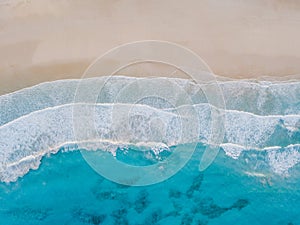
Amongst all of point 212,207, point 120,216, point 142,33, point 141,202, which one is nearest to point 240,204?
point 212,207

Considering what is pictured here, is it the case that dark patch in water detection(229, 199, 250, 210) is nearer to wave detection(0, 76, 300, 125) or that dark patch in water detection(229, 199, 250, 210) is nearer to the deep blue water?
the deep blue water

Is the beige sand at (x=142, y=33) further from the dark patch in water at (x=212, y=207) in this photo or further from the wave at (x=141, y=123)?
Result: the dark patch in water at (x=212, y=207)

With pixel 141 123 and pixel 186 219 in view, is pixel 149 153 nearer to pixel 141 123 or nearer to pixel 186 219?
pixel 141 123

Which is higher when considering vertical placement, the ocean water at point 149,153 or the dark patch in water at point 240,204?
the ocean water at point 149,153

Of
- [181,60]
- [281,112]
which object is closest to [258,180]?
[281,112]

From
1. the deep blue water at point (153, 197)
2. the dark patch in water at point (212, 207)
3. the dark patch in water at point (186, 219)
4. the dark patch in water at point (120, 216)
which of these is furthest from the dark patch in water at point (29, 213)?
the dark patch in water at point (212, 207)

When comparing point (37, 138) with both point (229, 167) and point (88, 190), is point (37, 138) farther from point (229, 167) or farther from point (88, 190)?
point (229, 167)

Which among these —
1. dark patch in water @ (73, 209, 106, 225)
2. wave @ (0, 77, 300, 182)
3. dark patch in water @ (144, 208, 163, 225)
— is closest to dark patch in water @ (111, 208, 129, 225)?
dark patch in water @ (73, 209, 106, 225)

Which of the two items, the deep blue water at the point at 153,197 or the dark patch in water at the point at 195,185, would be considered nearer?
the deep blue water at the point at 153,197

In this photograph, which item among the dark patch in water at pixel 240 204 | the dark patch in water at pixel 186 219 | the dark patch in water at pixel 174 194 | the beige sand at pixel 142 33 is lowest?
the dark patch in water at pixel 186 219
